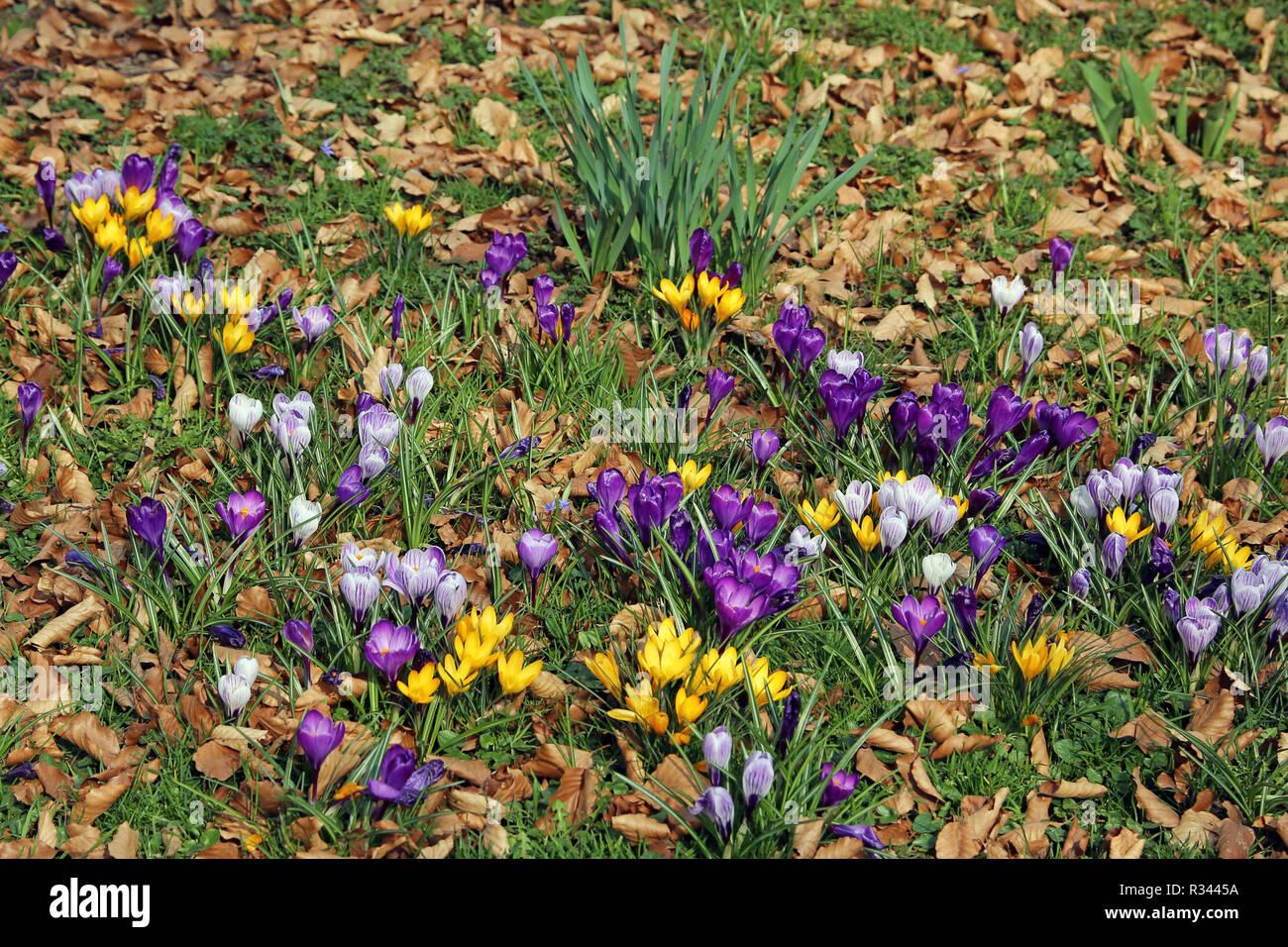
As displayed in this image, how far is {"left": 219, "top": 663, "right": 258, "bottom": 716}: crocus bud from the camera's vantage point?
2.25 meters

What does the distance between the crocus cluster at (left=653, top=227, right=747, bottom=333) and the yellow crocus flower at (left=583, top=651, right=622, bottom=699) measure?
1.28 meters

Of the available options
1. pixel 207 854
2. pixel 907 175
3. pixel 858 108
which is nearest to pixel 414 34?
pixel 858 108

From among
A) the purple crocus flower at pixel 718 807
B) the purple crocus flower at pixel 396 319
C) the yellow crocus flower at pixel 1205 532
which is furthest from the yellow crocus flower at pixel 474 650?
the yellow crocus flower at pixel 1205 532

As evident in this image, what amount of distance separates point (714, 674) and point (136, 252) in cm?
232

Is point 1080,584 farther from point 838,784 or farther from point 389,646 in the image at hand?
point 389,646

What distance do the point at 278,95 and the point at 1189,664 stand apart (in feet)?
12.9

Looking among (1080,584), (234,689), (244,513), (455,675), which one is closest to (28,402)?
(244,513)

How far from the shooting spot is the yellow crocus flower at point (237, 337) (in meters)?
3.04

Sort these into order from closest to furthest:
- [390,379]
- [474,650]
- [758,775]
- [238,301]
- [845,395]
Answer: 1. [758,775]
2. [474,650]
3. [845,395]
4. [390,379]
5. [238,301]

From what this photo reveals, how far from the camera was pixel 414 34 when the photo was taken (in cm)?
A: 486

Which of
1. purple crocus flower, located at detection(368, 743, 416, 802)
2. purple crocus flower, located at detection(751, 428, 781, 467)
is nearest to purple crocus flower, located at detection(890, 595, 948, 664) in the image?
purple crocus flower, located at detection(751, 428, 781, 467)

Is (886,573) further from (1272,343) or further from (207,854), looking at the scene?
(1272,343)

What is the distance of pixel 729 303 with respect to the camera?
3184 mm

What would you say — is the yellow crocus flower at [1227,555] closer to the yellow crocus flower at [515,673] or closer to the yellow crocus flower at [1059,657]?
the yellow crocus flower at [1059,657]
